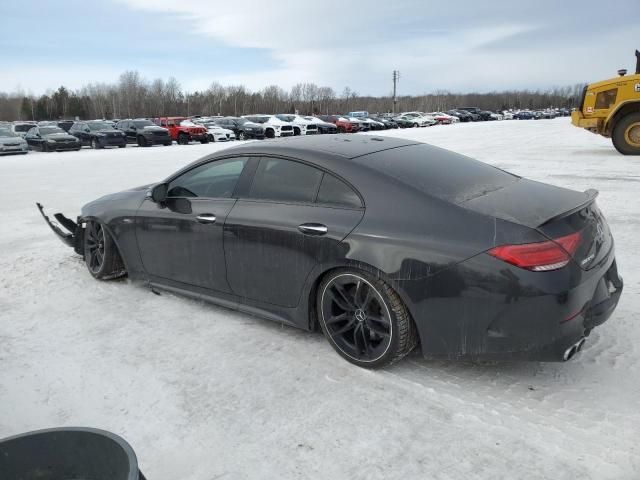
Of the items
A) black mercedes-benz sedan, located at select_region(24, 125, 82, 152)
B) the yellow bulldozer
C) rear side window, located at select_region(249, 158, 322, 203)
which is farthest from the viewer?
black mercedes-benz sedan, located at select_region(24, 125, 82, 152)

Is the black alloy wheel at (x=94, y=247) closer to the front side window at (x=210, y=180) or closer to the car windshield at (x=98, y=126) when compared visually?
the front side window at (x=210, y=180)

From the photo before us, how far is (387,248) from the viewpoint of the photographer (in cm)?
305

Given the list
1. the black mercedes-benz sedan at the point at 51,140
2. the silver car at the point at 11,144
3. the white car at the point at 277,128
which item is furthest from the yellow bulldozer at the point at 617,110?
the silver car at the point at 11,144

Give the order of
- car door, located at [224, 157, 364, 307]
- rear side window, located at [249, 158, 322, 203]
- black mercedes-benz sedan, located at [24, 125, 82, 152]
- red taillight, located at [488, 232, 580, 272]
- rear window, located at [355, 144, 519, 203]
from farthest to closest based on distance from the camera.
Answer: black mercedes-benz sedan, located at [24, 125, 82, 152] → rear side window, located at [249, 158, 322, 203] → car door, located at [224, 157, 364, 307] → rear window, located at [355, 144, 519, 203] → red taillight, located at [488, 232, 580, 272]

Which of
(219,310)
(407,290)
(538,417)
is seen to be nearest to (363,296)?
(407,290)

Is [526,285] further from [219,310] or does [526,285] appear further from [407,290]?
[219,310]

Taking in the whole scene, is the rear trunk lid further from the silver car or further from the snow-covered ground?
the silver car

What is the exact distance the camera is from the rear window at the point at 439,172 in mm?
3217

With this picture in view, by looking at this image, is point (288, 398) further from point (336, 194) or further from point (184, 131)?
point (184, 131)

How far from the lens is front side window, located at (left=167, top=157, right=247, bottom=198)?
13.2 ft

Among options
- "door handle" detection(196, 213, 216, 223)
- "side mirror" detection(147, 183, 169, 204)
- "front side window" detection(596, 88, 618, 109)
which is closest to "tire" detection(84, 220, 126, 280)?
"side mirror" detection(147, 183, 169, 204)

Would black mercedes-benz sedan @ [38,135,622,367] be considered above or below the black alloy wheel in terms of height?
above

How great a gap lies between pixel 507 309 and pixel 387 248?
28.9 inches

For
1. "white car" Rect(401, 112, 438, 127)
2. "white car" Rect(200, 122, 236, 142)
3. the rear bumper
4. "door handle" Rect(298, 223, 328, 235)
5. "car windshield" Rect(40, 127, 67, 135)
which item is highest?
"door handle" Rect(298, 223, 328, 235)
